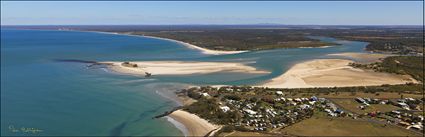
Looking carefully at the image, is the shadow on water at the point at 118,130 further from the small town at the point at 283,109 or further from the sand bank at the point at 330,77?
the sand bank at the point at 330,77

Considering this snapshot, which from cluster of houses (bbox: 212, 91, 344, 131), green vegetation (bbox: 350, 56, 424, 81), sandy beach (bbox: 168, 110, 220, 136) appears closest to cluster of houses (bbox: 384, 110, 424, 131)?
cluster of houses (bbox: 212, 91, 344, 131)

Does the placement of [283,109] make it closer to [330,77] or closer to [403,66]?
[330,77]

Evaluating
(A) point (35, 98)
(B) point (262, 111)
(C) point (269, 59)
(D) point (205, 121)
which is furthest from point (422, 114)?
(C) point (269, 59)

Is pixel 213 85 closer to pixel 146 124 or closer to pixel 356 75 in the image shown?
pixel 146 124

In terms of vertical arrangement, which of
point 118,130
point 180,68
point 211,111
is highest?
point 180,68
